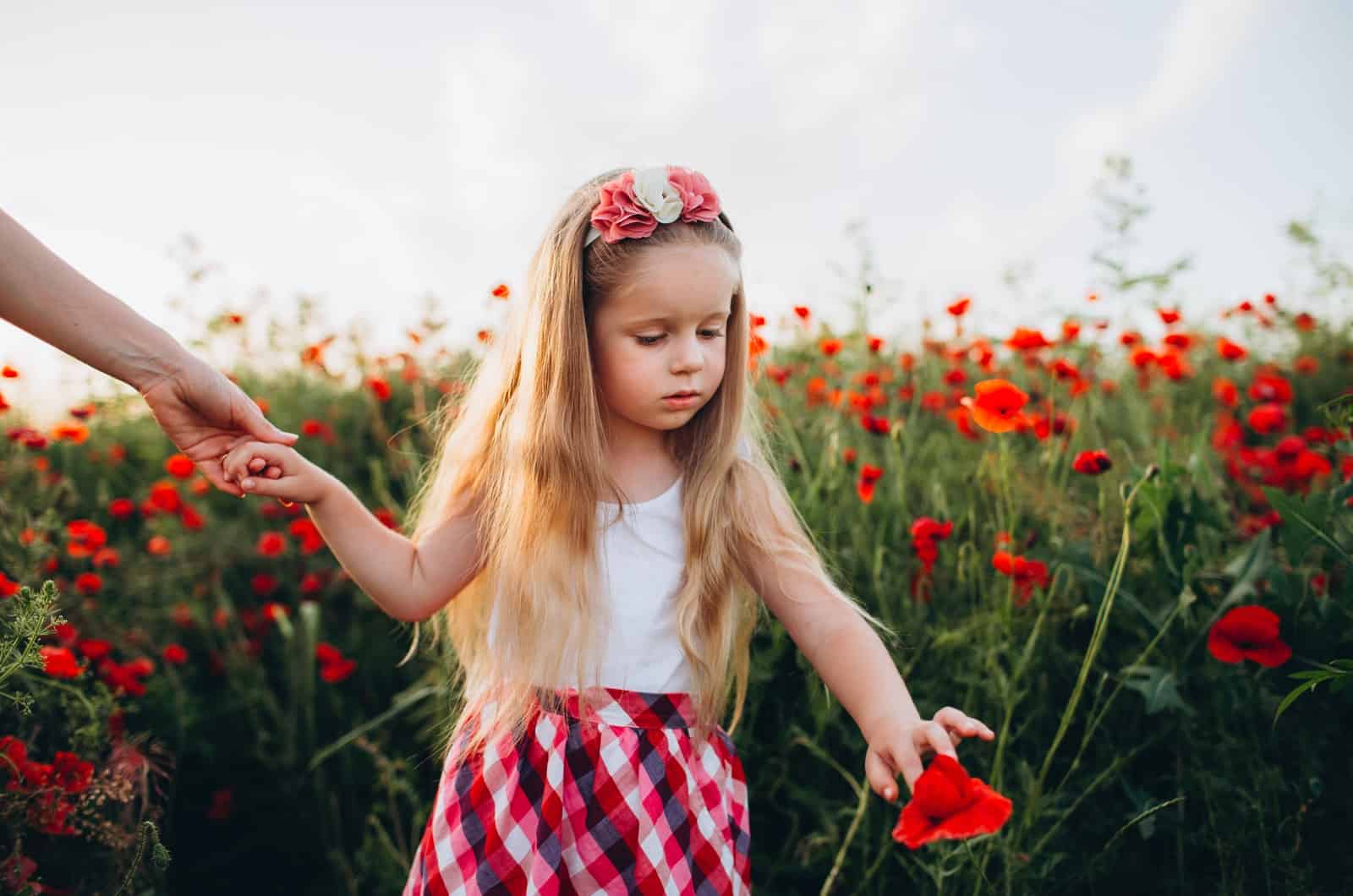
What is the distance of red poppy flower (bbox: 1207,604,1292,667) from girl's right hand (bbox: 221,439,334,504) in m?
1.55

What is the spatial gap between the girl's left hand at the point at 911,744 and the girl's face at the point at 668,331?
55cm

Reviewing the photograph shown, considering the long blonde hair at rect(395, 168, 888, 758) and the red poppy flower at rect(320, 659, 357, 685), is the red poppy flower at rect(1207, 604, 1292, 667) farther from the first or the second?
the red poppy flower at rect(320, 659, 357, 685)

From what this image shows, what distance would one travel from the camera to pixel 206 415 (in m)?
1.39

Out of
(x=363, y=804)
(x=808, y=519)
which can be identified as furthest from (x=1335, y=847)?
(x=363, y=804)

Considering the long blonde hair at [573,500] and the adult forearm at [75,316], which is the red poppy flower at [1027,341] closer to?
the long blonde hair at [573,500]

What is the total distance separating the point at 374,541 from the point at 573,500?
318 mm

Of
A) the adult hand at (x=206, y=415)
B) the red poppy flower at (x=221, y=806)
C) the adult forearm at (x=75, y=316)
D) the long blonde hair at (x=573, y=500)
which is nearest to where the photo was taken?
the adult forearm at (x=75, y=316)

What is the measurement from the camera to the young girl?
4.59 ft

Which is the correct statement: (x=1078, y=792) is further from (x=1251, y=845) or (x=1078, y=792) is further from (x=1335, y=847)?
(x=1335, y=847)

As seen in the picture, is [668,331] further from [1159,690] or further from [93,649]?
[93,649]

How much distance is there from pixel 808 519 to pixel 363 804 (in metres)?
1.42

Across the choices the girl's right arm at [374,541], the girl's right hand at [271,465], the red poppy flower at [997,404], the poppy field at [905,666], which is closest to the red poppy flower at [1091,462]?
the poppy field at [905,666]

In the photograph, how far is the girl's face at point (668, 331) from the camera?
1.39m

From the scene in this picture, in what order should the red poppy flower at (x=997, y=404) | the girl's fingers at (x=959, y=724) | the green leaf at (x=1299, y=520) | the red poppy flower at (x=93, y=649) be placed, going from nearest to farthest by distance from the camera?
the girl's fingers at (x=959, y=724) < the red poppy flower at (x=997, y=404) < the green leaf at (x=1299, y=520) < the red poppy flower at (x=93, y=649)
